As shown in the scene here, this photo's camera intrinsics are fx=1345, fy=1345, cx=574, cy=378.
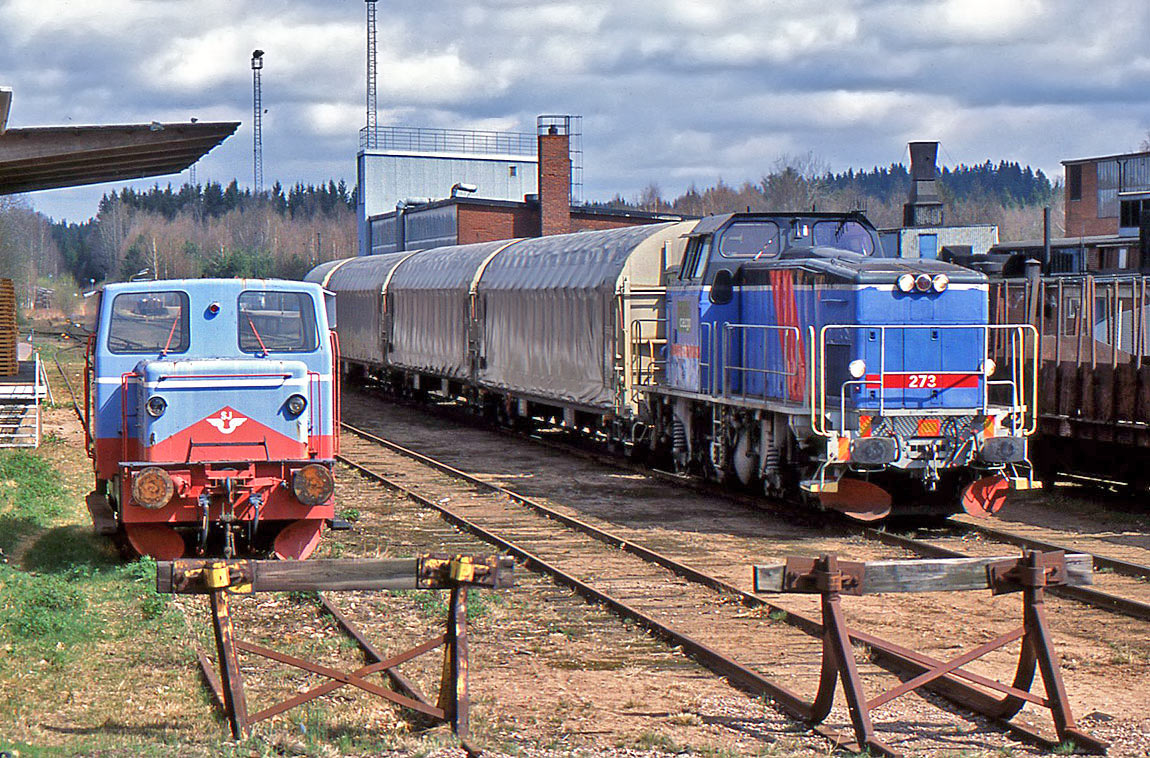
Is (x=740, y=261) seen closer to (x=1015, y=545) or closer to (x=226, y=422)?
(x=1015, y=545)

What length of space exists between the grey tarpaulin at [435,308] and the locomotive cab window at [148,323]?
14973 millimetres

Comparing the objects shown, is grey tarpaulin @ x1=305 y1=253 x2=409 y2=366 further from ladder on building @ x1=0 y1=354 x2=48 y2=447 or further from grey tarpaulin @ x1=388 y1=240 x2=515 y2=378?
ladder on building @ x1=0 y1=354 x2=48 y2=447

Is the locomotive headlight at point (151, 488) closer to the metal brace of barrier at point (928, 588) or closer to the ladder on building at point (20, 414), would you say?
the metal brace of barrier at point (928, 588)

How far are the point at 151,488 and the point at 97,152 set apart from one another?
18.4 feet

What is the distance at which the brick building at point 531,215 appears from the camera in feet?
157

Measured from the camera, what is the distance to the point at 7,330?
28.9m

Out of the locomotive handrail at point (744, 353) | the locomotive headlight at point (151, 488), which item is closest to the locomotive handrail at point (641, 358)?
the locomotive handrail at point (744, 353)

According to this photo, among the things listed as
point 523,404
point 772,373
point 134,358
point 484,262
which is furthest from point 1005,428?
point 484,262

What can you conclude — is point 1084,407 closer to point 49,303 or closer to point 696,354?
point 696,354

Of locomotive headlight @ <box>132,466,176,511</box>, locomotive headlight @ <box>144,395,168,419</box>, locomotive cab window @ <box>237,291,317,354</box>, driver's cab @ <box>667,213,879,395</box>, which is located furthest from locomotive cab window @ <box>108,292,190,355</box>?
driver's cab @ <box>667,213,879,395</box>

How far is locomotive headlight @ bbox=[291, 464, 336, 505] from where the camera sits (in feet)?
35.3

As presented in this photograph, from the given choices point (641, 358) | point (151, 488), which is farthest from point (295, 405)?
point (641, 358)

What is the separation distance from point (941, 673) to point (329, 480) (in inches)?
213

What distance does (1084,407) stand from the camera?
16.4m
